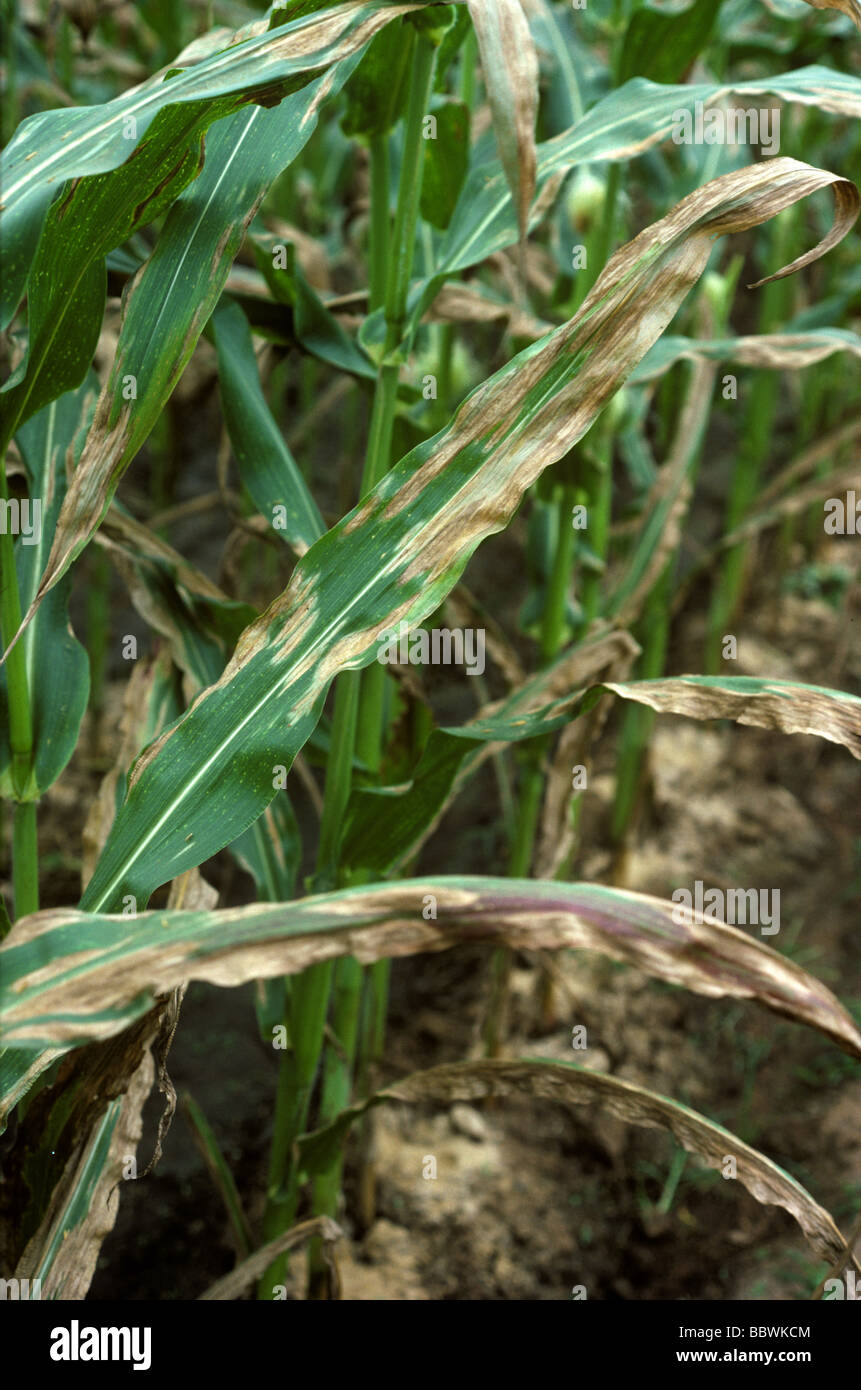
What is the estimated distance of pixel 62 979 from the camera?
0.46 metres

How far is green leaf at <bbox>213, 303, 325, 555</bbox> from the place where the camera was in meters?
0.84

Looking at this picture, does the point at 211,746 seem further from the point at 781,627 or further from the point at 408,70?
the point at 781,627

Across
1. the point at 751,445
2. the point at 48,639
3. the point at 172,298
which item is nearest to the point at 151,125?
the point at 172,298

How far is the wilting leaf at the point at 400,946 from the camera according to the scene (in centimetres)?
44

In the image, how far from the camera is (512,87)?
0.52 meters

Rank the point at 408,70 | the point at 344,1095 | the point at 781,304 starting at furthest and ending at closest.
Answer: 1. the point at 781,304
2. the point at 344,1095
3. the point at 408,70

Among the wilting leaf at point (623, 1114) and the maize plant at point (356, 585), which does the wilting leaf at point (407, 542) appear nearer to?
the maize plant at point (356, 585)

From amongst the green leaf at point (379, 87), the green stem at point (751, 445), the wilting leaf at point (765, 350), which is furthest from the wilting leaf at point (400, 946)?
the green stem at point (751, 445)

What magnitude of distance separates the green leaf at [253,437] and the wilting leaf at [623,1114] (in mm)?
427

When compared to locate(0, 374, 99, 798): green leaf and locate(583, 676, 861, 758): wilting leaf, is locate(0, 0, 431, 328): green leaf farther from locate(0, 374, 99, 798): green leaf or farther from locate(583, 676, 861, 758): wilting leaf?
locate(583, 676, 861, 758): wilting leaf

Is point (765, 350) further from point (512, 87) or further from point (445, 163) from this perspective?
point (512, 87)

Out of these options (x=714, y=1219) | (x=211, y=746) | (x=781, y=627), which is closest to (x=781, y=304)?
(x=781, y=627)

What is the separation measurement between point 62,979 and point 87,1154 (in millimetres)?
263

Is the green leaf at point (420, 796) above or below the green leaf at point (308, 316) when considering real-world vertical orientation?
below
